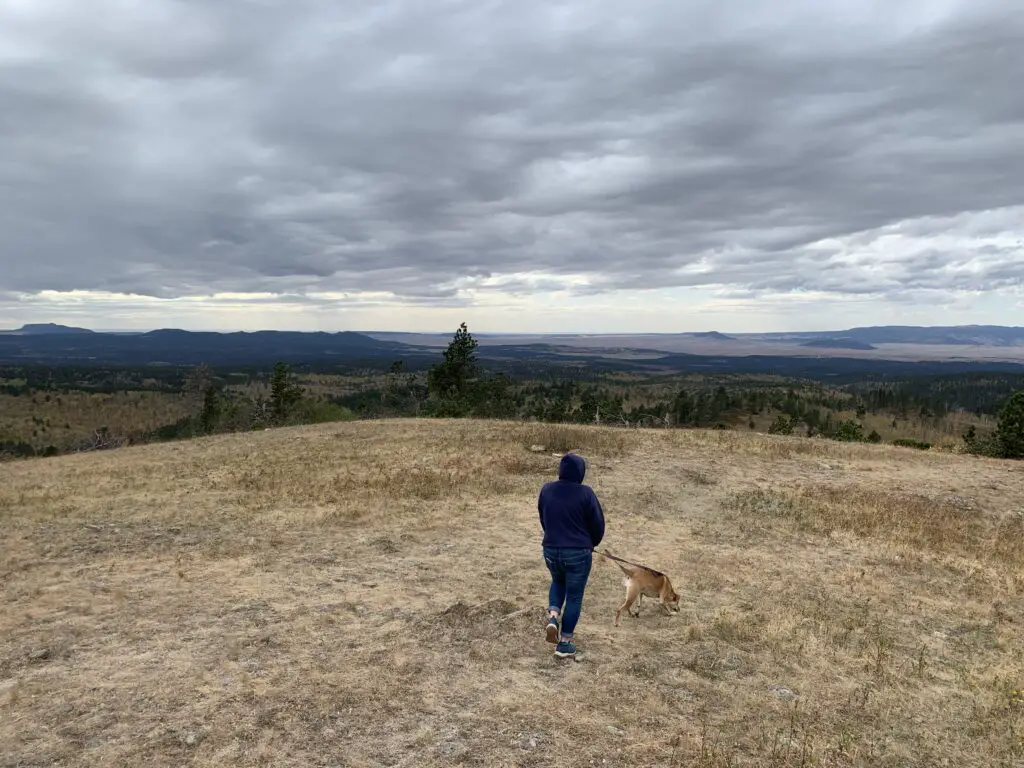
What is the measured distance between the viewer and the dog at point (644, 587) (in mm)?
9081

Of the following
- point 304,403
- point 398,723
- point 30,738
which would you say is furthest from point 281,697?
point 304,403

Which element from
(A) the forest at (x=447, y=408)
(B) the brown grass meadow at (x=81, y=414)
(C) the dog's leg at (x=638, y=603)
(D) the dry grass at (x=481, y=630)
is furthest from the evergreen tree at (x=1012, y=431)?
(B) the brown grass meadow at (x=81, y=414)

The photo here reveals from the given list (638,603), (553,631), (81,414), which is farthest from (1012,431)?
(81,414)

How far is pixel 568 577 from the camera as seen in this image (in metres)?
7.43

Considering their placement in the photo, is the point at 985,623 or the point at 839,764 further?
the point at 985,623

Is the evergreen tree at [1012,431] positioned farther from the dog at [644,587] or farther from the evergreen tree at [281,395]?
the evergreen tree at [281,395]

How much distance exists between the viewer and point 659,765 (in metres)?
5.55

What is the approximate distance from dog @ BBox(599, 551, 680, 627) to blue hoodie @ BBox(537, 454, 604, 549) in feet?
6.44

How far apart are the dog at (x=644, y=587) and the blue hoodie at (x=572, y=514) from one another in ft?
6.44

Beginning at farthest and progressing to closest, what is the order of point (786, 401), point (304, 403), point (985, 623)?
point (786, 401) < point (304, 403) < point (985, 623)

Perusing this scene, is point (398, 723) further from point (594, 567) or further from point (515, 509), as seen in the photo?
point (515, 509)

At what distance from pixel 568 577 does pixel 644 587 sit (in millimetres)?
2352

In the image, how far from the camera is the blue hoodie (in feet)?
23.7

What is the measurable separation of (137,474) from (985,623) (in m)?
23.5
